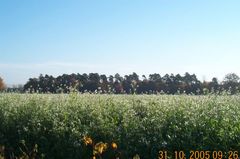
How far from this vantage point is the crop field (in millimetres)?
8938

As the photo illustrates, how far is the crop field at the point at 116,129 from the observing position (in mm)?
8938

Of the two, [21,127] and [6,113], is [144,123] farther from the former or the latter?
[6,113]

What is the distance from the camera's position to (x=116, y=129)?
10.0 m

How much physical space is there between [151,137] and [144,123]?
0.62 metres

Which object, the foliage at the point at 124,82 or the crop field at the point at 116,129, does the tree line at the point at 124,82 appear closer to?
the foliage at the point at 124,82

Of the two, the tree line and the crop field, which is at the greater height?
the tree line

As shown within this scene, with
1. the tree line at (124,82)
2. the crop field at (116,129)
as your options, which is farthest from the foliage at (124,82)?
the crop field at (116,129)
